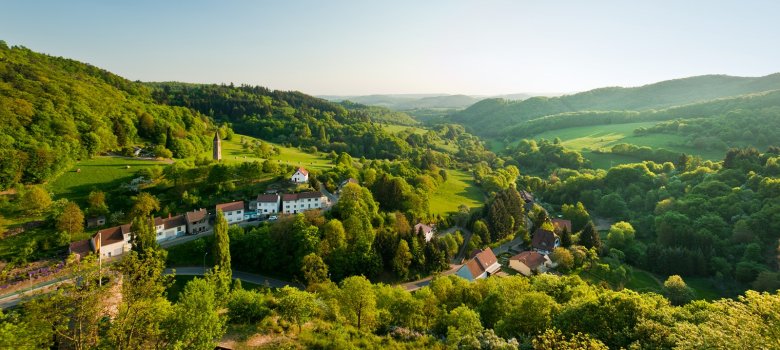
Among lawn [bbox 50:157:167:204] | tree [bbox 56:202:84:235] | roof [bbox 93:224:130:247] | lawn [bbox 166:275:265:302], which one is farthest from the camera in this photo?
lawn [bbox 50:157:167:204]

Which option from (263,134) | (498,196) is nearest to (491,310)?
(498,196)

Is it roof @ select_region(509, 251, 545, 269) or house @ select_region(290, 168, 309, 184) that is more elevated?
house @ select_region(290, 168, 309, 184)

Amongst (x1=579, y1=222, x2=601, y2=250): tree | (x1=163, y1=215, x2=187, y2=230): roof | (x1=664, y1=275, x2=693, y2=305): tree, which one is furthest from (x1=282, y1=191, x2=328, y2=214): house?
(x1=664, y1=275, x2=693, y2=305): tree

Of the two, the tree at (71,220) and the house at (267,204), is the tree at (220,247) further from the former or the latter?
the tree at (71,220)

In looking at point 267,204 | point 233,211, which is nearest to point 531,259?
point 267,204

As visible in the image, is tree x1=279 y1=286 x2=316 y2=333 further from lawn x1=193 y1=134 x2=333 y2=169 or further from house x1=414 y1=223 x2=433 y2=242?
lawn x1=193 y1=134 x2=333 y2=169

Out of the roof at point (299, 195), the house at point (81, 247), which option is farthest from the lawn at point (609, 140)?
the house at point (81, 247)
